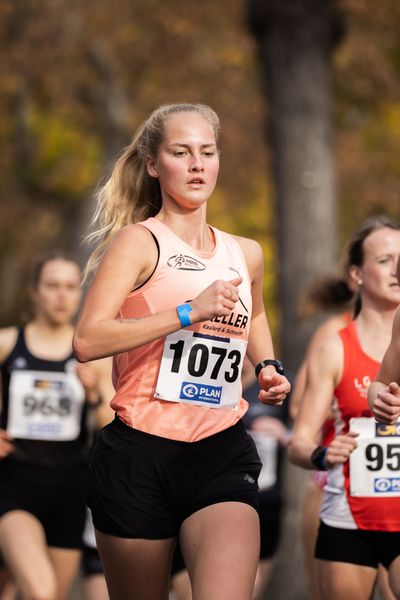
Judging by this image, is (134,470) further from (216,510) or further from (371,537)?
(371,537)

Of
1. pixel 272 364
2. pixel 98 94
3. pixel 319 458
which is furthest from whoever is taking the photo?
pixel 98 94

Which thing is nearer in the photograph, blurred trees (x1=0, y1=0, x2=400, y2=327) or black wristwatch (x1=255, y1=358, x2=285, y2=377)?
black wristwatch (x1=255, y1=358, x2=285, y2=377)

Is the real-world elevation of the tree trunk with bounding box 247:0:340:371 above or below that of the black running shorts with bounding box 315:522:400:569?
above

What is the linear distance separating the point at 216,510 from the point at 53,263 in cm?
369

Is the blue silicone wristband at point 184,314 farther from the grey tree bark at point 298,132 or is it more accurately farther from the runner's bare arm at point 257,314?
the grey tree bark at point 298,132

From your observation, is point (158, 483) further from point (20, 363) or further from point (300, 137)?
point (300, 137)

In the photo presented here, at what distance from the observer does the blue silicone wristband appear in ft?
14.3

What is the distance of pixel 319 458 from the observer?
5445 mm

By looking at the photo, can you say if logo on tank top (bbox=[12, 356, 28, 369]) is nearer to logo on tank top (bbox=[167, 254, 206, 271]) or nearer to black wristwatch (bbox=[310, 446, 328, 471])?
black wristwatch (bbox=[310, 446, 328, 471])

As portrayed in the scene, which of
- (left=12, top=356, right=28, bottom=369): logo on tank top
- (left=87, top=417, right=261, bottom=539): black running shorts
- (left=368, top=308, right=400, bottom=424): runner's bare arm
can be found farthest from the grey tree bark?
(left=87, top=417, right=261, bottom=539): black running shorts

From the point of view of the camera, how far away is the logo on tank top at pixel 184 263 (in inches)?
183

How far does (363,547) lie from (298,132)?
7.47m

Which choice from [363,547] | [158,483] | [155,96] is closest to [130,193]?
[158,483]

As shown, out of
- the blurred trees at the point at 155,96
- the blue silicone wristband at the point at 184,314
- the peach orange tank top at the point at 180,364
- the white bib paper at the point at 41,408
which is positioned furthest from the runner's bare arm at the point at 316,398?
the blurred trees at the point at 155,96
